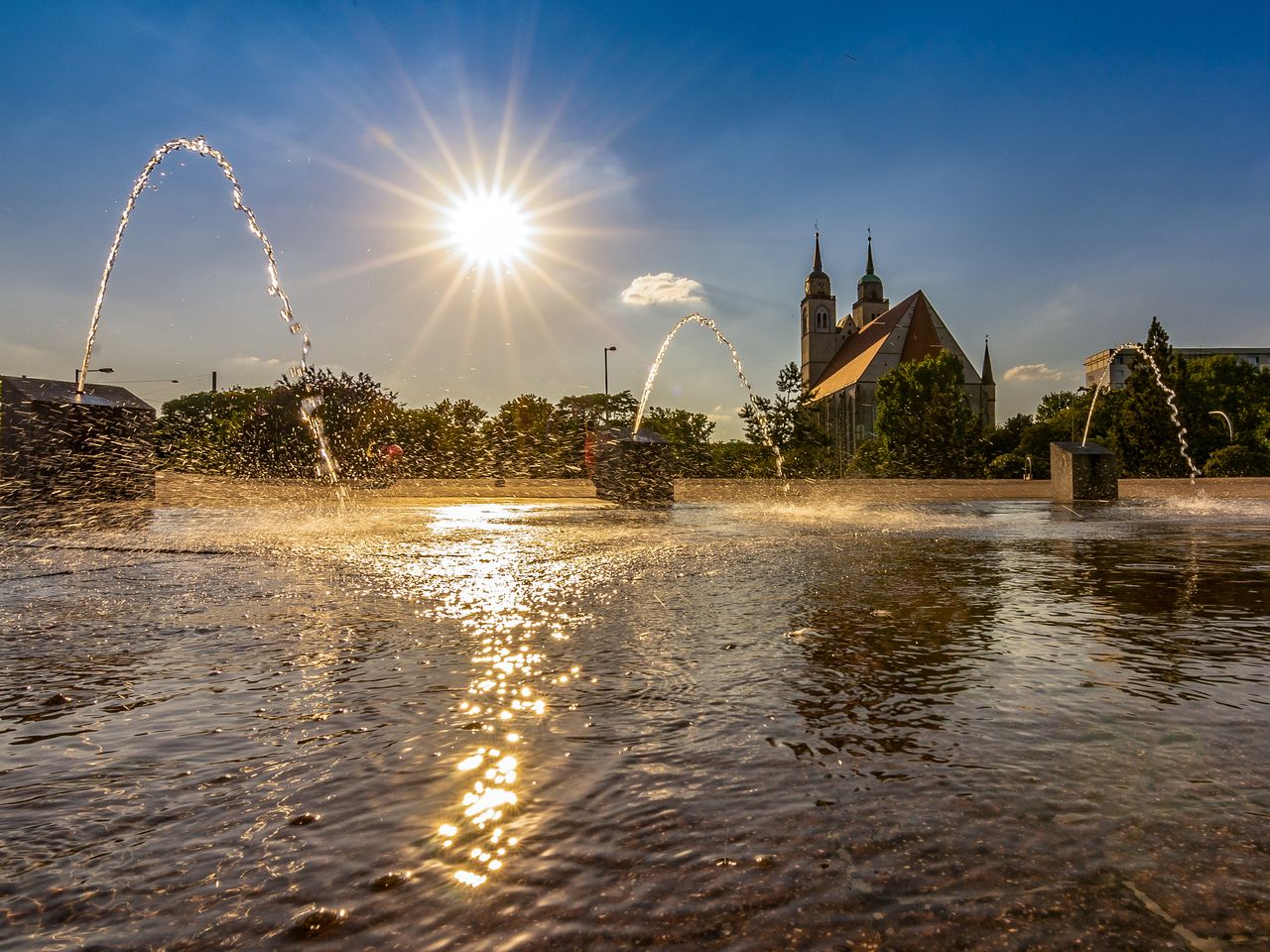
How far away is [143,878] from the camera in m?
1.65

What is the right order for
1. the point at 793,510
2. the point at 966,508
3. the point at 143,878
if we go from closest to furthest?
1. the point at 143,878
2. the point at 793,510
3. the point at 966,508

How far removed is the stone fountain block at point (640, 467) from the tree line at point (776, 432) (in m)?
5.32

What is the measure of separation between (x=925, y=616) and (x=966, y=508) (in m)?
11.5

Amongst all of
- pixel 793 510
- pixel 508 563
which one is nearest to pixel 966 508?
pixel 793 510

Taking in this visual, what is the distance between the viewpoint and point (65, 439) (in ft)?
38.0

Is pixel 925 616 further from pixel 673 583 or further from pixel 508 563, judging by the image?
pixel 508 563

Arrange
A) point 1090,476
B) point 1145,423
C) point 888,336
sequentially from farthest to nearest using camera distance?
point 888,336
point 1145,423
point 1090,476

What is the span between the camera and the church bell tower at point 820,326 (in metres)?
114

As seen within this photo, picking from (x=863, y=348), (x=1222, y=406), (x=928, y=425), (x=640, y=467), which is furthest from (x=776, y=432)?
(x=863, y=348)

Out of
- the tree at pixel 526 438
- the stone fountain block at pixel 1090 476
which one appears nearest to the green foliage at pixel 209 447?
the tree at pixel 526 438

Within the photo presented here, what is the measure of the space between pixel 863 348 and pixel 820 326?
599 inches

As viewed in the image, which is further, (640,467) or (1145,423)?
(1145,423)

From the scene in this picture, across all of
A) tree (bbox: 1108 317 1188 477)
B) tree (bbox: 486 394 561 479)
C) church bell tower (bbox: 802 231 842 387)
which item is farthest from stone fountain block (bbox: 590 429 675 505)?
church bell tower (bbox: 802 231 842 387)

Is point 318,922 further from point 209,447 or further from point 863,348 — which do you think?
point 863,348
